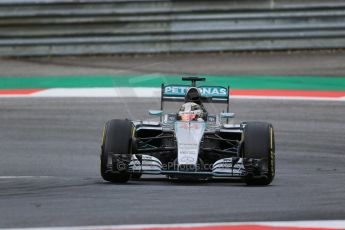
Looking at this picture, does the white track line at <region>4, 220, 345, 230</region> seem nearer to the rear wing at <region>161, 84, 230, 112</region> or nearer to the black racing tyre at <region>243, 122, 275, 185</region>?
the black racing tyre at <region>243, 122, 275, 185</region>

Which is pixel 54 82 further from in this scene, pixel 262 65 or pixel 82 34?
pixel 262 65

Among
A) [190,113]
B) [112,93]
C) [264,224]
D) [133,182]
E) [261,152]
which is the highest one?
[112,93]

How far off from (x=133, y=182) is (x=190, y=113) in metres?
1.01

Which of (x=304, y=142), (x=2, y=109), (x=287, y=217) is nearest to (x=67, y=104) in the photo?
(x=2, y=109)

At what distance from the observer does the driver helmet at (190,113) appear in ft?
41.8

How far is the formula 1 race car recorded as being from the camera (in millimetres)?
12023

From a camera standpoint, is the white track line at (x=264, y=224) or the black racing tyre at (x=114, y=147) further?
the black racing tyre at (x=114, y=147)

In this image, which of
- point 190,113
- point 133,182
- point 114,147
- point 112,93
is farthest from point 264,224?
point 112,93

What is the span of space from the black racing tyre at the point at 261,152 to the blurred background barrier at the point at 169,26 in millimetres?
10404

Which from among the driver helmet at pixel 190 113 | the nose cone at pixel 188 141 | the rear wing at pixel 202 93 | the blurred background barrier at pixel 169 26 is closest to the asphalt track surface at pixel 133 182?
the nose cone at pixel 188 141

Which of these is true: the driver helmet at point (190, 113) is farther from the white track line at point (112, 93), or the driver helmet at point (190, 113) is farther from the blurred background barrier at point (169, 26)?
the blurred background barrier at point (169, 26)

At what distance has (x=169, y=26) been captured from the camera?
22547 millimetres

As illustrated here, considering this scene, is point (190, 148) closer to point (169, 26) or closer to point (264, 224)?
point (264, 224)

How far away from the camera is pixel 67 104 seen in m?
18.7
